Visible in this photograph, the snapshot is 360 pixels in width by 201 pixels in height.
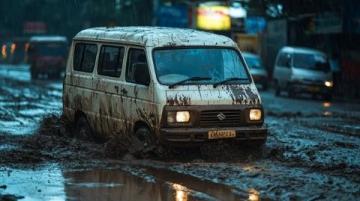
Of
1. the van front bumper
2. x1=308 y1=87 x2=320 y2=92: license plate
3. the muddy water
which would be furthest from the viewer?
x1=308 y1=87 x2=320 y2=92: license plate

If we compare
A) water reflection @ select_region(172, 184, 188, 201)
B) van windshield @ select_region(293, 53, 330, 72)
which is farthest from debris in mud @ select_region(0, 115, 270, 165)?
van windshield @ select_region(293, 53, 330, 72)

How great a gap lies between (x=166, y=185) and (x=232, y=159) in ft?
6.54

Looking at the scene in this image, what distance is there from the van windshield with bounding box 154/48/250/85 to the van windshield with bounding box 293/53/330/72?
19780 mm

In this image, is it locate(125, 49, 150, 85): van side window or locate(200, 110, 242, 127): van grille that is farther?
locate(125, 49, 150, 85): van side window

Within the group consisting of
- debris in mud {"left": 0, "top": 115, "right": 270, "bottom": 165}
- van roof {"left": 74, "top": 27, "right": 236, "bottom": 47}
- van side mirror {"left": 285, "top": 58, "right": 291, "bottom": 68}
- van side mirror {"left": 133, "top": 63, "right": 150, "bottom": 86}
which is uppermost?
van roof {"left": 74, "top": 27, "right": 236, "bottom": 47}

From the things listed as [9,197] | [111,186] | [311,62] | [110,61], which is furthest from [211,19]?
[9,197]

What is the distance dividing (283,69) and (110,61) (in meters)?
20.4

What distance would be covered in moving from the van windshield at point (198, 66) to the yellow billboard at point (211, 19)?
3829 centimetres

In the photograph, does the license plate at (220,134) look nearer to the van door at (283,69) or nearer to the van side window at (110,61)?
the van side window at (110,61)

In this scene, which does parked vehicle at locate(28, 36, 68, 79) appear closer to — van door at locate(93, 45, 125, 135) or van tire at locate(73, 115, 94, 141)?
van tire at locate(73, 115, 94, 141)

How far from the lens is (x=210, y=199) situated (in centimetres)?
804

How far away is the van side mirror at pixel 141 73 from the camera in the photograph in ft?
35.4

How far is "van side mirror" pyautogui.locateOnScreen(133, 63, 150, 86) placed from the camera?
1080 cm

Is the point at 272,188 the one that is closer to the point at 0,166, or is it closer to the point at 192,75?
the point at 192,75
